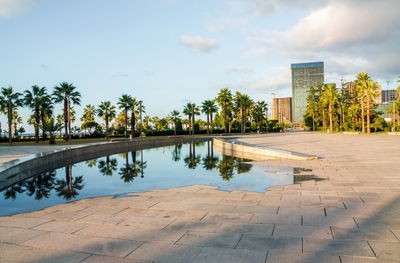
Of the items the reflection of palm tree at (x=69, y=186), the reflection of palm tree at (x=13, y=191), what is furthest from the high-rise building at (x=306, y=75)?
the reflection of palm tree at (x=13, y=191)

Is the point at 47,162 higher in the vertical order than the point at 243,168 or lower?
higher

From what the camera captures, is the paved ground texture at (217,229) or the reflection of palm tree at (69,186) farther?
the reflection of palm tree at (69,186)

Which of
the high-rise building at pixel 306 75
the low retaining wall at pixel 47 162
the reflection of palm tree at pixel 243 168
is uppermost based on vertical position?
the high-rise building at pixel 306 75

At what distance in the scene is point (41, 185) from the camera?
33.8ft

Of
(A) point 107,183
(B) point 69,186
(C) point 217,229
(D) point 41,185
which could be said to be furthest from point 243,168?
(C) point 217,229

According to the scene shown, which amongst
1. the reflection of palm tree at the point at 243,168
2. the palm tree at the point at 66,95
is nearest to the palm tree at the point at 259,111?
the palm tree at the point at 66,95

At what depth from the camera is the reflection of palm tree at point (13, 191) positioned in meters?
8.54

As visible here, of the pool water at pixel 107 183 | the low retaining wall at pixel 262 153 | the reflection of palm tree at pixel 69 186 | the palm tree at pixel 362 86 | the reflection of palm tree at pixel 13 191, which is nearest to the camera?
the pool water at pixel 107 183

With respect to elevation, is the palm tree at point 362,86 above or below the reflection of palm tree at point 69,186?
above

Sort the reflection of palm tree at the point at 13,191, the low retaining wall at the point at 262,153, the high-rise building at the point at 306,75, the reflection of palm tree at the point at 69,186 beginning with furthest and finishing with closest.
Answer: the high-rise building at the point at 306,75 → the low retaining wall at the point at 262,153 → the reflection of palm tree at the point at 69,186 → the reflection of palm tree at the point at 13,191

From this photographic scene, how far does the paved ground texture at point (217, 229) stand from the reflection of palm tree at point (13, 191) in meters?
3.00

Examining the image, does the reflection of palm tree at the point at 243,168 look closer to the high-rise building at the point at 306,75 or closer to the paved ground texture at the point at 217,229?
the paved ground texture at the point at 217,229

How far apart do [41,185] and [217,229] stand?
325 inches

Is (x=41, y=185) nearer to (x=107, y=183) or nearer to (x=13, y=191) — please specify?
(x=13, y=191)
